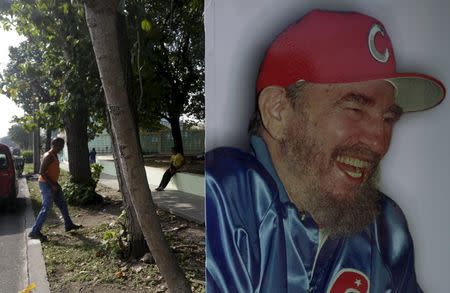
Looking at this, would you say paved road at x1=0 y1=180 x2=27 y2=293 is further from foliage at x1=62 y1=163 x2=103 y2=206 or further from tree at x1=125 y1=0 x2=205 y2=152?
tree at x1=125 y1=0 x2=205 y2=152

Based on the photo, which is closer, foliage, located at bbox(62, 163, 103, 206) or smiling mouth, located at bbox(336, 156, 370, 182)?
smiling mouth, located at bbox(336, 156, 370, 182)

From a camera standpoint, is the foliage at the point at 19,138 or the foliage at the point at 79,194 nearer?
the foliage at the point at 79,194

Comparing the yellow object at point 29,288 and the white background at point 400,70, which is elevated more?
the white background at point 400,70

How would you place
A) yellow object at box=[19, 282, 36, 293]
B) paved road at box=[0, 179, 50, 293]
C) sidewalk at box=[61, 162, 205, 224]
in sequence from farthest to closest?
sidewalk at box=[61, 162, 205, 224] < paved road at box=[0, 179, 50, 293] < yellow object at box=[19, 282, 36, 293]

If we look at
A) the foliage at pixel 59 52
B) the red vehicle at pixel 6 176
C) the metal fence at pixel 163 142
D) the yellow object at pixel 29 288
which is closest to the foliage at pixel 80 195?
the red vehicle at pixel 6 176

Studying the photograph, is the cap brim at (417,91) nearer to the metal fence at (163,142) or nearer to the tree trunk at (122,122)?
the tree trunk at (122,122)

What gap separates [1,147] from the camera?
11.4 meters

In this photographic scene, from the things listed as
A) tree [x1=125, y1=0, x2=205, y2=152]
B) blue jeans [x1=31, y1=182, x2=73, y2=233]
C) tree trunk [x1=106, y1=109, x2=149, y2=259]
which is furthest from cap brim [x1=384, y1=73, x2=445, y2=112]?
tree [x1=125, y1=0, x2=205, y2=152]

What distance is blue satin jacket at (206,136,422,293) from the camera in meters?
1.99

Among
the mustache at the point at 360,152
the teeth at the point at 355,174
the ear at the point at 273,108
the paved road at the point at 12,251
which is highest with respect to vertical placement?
the ear at the point at 273,108

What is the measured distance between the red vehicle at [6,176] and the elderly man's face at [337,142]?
1098 centimetres

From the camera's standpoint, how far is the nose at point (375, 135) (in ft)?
6.57

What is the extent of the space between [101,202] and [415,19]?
10.4 metres

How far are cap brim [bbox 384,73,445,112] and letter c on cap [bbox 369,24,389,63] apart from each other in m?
0.11
